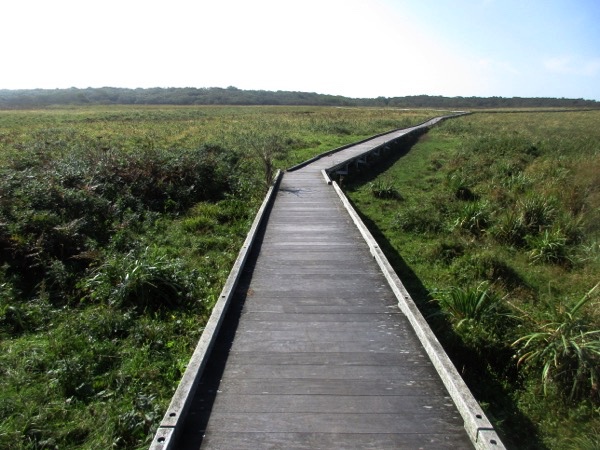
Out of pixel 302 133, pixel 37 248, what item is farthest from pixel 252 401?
pixel 302 133

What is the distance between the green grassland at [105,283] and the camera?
416cm

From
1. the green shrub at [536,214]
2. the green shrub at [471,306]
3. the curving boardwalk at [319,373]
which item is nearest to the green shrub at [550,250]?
the green shrub at [536,214]

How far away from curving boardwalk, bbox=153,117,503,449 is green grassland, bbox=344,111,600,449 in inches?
45.7

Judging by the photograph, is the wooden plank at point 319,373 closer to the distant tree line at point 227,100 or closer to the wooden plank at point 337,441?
the wooden plank at point 337,441

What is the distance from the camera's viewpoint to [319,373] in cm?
380

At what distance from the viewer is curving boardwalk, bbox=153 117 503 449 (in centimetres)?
310

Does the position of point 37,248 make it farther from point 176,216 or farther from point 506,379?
point 506,379

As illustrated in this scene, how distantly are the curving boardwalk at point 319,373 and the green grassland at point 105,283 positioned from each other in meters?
0.92

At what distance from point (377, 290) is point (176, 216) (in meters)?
6.83

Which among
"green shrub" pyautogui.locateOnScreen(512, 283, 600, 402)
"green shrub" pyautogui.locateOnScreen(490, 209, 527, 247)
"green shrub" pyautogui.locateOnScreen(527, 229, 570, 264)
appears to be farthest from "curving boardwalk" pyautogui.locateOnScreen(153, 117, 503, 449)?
"green shrub" pyautogui.locateOnScreen(490, 209, 527, 247)

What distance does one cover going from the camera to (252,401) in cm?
346

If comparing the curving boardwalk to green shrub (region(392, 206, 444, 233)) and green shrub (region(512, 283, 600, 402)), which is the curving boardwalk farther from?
green shrub (region(392, 206, 444, 233))

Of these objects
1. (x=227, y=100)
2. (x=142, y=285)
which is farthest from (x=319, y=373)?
(x=227, y=100)

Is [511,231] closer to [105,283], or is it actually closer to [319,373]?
[319,373]
